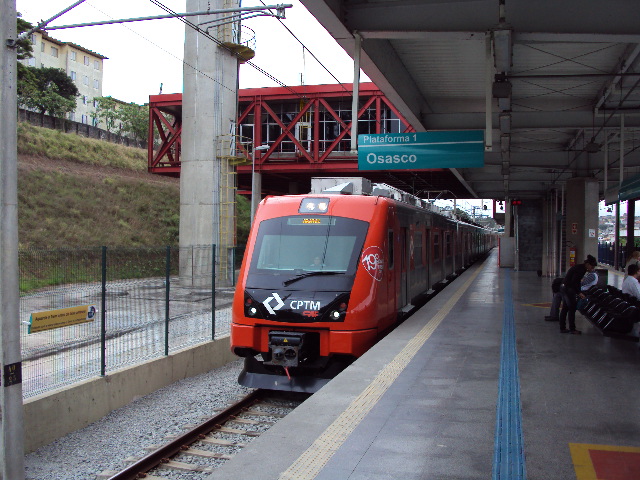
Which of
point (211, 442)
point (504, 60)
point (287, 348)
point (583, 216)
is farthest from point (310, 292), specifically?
point (583, 216)

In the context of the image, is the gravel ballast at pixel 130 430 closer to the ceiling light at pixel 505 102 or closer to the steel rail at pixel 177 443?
the steel rail at pixel 177 443

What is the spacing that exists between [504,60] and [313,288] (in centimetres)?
470

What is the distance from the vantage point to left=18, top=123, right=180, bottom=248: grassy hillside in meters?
30.5

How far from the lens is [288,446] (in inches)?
194

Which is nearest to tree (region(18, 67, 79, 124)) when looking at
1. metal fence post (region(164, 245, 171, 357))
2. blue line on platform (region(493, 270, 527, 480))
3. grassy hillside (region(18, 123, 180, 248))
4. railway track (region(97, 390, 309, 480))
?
grassy hillside (region(18, 123, 180, 248))

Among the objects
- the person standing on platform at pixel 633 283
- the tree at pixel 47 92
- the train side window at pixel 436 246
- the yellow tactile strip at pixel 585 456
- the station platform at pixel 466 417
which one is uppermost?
the tree at pixel 47 92

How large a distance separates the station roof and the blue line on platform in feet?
15.2

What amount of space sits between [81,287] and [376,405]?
474 centimetres

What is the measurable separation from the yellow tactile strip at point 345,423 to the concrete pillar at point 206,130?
55.4 ft

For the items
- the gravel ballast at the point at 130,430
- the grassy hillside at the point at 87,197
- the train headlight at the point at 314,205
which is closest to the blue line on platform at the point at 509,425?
the train headlight at the point at 314,205

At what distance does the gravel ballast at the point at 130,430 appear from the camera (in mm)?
6797

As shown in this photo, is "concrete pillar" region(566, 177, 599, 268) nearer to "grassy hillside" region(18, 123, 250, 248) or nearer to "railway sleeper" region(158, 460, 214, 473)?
"railway sleeper" region(158, 460, 214, 473)

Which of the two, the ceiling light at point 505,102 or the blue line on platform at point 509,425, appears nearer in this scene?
the blue line on platform at point 509,425

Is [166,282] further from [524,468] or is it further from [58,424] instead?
[524,468]
